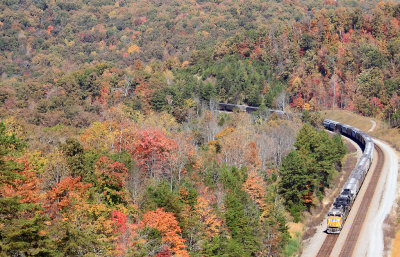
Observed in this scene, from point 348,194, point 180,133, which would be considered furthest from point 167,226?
point 180,133

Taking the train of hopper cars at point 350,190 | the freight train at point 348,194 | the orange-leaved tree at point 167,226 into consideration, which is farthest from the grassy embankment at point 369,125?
the orange-leaved tree at point 167,226

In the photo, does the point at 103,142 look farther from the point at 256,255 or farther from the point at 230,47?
the point at 230,47

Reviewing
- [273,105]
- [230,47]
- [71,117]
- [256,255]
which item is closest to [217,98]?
[273,105]

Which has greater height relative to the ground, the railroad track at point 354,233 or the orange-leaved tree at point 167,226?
the orange-leaved tree at point 167,226

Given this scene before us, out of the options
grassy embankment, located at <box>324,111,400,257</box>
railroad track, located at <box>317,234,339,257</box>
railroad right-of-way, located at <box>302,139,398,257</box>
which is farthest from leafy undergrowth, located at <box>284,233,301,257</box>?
grassy embankment, located at <box>324,111,400,257</box>

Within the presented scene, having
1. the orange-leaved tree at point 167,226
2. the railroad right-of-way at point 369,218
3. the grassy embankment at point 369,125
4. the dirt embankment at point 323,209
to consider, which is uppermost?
the orange-leaved tree at point 167,226

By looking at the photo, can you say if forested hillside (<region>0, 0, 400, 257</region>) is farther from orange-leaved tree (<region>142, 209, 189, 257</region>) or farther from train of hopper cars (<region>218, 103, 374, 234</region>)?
train of hopper cars (<region>218, 103, 374, 234</region>)

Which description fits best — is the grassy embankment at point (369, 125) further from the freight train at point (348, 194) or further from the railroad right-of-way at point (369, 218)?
the freight train at point (348, 194)

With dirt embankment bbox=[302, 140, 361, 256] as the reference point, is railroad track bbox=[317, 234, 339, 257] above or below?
above
